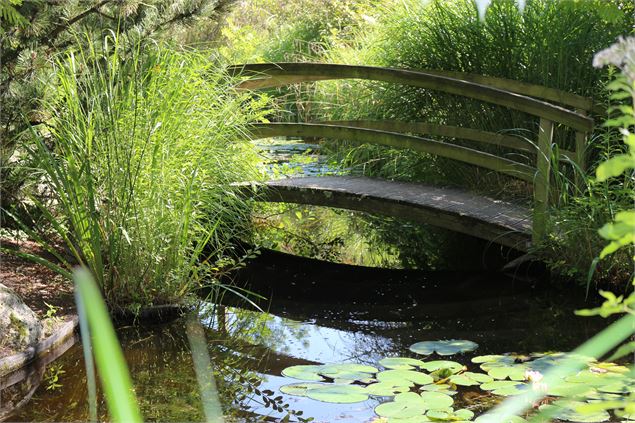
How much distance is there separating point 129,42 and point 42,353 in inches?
87.5

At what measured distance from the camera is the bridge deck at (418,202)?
5.26 meters

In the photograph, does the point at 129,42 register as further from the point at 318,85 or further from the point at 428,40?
the point at 318,85

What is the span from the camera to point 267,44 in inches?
518

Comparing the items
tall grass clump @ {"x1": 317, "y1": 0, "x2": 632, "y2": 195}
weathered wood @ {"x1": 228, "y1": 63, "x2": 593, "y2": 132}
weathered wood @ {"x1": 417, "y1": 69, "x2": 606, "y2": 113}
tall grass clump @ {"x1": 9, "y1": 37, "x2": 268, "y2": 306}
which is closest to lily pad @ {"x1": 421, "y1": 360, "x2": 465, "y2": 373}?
tall grass clump @ {"x1": 9, "y1": 37, "x2": 268, "y2": 306}

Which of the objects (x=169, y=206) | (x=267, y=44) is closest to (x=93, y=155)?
(x=169, y=206)

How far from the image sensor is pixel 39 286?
455 cm

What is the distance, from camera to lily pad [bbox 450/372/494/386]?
332cm

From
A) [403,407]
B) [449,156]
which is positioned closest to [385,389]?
[403,407]

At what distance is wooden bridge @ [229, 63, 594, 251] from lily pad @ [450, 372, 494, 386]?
1.83m

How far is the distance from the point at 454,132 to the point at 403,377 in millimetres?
2910

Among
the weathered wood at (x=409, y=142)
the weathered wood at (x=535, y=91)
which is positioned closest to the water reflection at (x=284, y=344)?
the weathered wood at (x=409, y=142)

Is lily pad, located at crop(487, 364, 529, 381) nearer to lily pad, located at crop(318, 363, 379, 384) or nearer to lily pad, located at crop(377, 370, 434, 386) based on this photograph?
lily pad, located at crop(377, 370, 434, 386)

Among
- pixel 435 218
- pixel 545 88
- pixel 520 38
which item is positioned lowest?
pixel 435 218

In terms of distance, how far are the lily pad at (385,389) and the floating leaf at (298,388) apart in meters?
0.22
